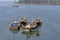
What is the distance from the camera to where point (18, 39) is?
109ft

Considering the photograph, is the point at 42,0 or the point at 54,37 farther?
the point at 42,0

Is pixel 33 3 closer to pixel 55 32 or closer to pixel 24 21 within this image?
pixel 55 32

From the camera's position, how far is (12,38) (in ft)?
111

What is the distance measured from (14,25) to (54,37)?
44.5ft

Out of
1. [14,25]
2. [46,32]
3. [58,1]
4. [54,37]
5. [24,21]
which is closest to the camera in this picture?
[24,21]

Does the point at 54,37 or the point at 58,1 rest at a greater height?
the point at 54,37

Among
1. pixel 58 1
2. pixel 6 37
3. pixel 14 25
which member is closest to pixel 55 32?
pixel 6 37

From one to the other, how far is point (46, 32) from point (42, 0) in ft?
365

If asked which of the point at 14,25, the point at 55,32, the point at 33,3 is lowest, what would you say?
the point at 33,3

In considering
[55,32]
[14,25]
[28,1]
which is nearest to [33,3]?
[28,1]

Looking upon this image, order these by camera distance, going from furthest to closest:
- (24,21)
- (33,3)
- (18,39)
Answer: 1. (33,3)
2. (18,39)
3. (24,21)

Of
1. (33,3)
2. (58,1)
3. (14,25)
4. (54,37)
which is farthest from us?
(33,3)

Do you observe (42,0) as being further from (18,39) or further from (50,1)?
(18,39)

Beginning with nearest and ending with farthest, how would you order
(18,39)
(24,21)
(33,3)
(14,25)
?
(24,21) < (14,25) < (18,39) < (33,3)
